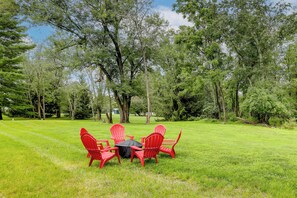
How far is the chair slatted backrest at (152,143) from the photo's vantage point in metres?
5.66

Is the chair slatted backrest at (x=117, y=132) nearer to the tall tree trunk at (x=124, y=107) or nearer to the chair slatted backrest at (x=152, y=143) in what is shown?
the chair slatted backrest at (x=152, y=143)

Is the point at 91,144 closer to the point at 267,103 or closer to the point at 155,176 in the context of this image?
the point at 155,176

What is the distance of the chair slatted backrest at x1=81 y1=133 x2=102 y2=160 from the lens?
5.35 m

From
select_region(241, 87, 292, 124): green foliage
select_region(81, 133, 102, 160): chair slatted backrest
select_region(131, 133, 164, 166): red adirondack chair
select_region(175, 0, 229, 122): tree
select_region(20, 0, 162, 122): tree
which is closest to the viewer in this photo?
select_region(81, 133, 102, 160): chair slatted backrest

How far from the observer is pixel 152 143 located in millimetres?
5730

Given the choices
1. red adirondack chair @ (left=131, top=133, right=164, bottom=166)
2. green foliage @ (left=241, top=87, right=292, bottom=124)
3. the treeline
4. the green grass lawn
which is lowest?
the green grass lawn

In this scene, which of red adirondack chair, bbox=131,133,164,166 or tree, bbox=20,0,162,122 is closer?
red adirondack chair, bbox=131,133,164,166

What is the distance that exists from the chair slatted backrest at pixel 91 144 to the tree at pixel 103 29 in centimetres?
1427

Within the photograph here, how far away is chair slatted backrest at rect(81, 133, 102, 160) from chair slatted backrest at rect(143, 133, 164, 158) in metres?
1.23

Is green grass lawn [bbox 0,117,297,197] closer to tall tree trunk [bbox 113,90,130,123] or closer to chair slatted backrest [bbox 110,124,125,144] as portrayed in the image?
chair slatted backrest [bbox 110,124,125,144]

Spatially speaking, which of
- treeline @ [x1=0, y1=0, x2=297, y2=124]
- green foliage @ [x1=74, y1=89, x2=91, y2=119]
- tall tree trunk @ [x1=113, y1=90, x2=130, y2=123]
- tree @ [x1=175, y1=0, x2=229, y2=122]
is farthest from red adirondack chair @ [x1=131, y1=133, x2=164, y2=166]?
green foliage @ [x1=74, y1=89, x2=91, y2=119]

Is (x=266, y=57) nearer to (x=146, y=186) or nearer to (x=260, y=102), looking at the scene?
(x=260, y=102)

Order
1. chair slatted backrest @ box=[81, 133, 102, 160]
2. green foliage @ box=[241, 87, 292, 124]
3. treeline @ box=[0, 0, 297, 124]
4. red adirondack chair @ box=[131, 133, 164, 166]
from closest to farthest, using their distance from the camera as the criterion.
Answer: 1. chair slatted backrest @ box=[81, 133, 102, 160]
2. red adirondack chair @ box=[131, 133, 164, 166]
3. green foliage @ box=[241, 87, 292, 124]
4. treeline @ box=[0, 0, 297, 124]

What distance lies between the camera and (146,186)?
168 inches
